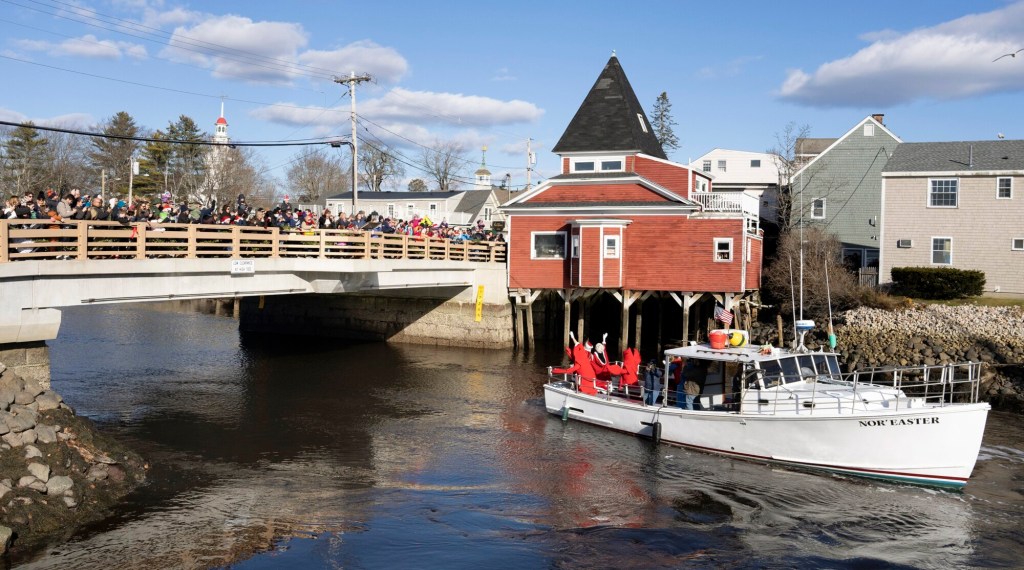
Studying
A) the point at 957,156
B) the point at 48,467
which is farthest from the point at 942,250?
the point at 48,467

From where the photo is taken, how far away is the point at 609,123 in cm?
3934

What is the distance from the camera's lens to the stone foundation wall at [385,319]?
37.3 metres

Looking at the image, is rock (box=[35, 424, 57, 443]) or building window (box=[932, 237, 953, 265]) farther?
building window (box=[932, 237, 953, 265])

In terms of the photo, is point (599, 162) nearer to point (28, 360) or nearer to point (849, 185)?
point (849, 185)

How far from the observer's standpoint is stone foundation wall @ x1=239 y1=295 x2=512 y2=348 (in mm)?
37344

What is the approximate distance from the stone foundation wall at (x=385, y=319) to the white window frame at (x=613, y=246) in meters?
5.67

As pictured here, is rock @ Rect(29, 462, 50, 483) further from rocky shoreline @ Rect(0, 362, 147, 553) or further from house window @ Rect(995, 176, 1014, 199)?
house window @ Rect(995, 176, 1014, 199)

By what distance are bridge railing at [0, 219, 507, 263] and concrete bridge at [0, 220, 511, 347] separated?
A: 0.10ft

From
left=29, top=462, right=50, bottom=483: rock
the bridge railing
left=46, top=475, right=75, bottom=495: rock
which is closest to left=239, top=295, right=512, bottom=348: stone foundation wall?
the bridge railing

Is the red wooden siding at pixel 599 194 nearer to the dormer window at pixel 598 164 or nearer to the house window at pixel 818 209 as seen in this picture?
the dormer window at pixel 598 164

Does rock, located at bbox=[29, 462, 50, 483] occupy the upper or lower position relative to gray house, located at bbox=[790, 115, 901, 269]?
lower

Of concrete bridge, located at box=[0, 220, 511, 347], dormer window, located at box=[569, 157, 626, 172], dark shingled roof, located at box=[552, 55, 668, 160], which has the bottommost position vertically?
concrete bridge, located at box=[0, 220, 511, 347]

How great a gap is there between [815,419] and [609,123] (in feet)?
81.0

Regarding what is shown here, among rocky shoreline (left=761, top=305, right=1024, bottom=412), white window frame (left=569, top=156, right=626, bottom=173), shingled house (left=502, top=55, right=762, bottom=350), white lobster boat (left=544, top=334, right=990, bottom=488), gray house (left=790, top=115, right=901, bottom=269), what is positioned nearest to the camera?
white lobster boat (left=544, top=334, right=990, bottom=488)
